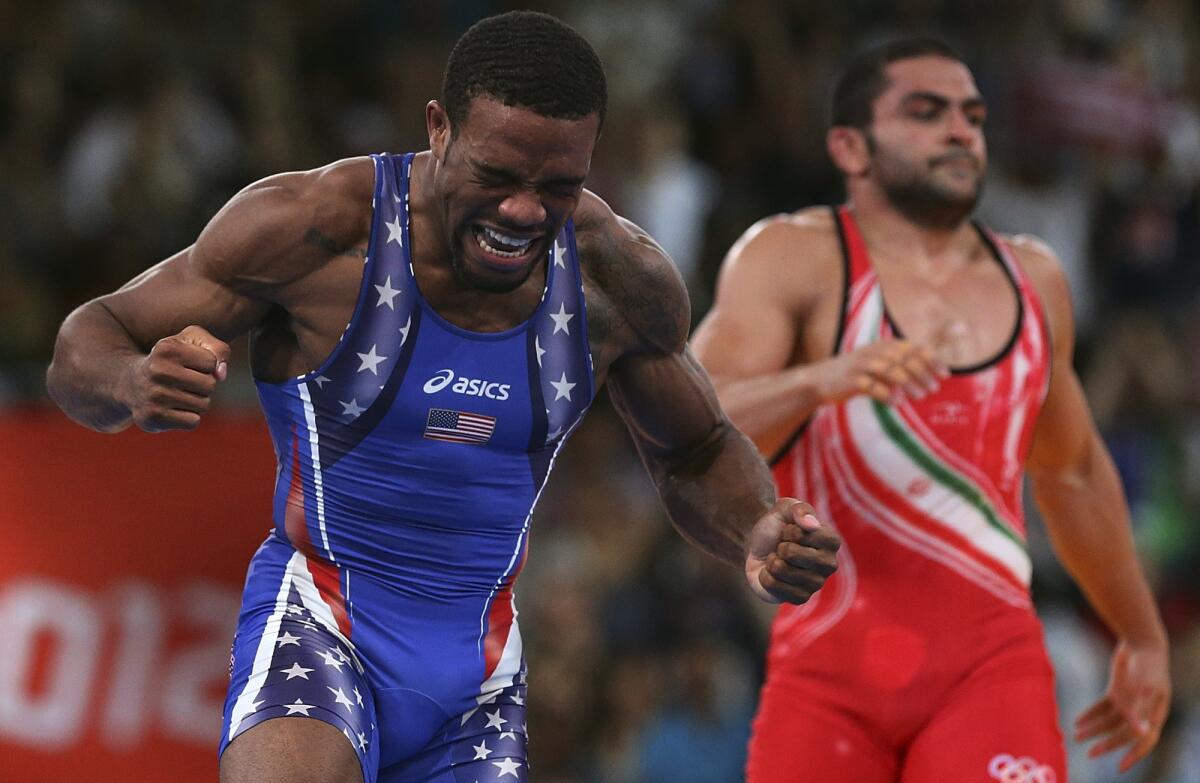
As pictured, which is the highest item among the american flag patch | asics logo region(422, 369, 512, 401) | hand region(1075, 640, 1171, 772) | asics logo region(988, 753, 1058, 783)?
asics logo region(422, 369, 512, 401)

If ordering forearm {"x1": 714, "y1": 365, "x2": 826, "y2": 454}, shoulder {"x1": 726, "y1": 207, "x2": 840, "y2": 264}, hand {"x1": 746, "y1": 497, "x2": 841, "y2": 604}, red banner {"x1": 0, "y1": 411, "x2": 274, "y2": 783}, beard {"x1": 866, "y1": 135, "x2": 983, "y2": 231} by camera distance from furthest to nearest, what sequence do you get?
red banner {"x1": 0, "y1": 411, "x2": 274, "y2": 783}
beard {"x1": 866, "y1": 135, "x2": 983, "y2": 231}
shoulder {"x1": 726, "y1": 207, "x2": 840, "y2": 264}
forearm {"x1": 714, "y1": 365, "x2": 826, "y2": 454}
hand {"x1": 746, "y1": 497, "x2": 841, "y2": 604}

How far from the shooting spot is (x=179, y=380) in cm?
341

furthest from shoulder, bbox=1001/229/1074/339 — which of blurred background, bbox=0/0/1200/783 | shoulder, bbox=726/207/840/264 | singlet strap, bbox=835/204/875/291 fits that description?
blurred background, bbox=0/0/1200/783

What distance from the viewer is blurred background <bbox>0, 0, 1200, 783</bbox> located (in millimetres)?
7340

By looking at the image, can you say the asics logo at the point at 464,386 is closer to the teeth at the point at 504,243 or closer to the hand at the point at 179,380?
the teeth at the point at 504,243

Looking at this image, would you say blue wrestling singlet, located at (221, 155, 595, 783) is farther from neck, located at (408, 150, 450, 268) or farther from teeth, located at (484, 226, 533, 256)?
teeth, located at (484, 226, 533, 256)

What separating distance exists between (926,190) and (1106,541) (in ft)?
4.09

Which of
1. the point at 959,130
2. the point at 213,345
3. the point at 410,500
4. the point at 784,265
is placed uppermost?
the point at 959,130

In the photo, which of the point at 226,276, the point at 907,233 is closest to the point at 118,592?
the point at 907,233

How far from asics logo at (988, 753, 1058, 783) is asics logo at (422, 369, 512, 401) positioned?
69.3 inches

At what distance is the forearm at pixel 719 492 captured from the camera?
4.33 m

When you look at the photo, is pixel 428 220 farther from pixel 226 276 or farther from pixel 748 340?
pixel 748 340

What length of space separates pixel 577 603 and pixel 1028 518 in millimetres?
2669

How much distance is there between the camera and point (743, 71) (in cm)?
1123
